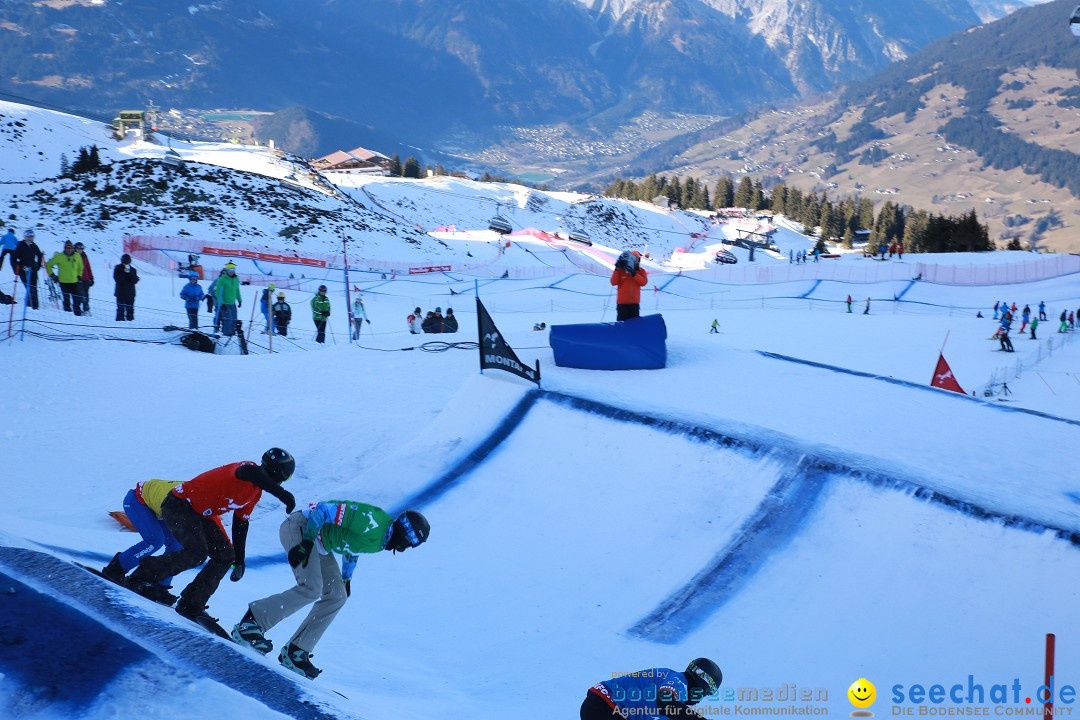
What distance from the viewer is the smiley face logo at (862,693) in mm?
6254

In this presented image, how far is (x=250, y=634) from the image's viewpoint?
19.4 ft

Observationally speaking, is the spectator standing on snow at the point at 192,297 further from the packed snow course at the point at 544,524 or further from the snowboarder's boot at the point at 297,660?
the snowboarder's boot at the point at 297,660

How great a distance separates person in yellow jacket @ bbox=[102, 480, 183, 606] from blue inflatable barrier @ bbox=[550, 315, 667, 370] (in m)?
8.14

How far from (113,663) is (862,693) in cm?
473

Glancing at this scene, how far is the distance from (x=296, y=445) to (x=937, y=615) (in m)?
7.27

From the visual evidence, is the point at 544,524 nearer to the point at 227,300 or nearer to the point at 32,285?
the point at 227,300

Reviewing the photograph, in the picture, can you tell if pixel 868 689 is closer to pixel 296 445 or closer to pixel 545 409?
pixel 545 409

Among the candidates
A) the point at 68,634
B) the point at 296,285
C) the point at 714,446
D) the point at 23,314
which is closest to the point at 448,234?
the point at 296,285

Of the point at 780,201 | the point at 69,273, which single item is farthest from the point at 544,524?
the point at 780,201

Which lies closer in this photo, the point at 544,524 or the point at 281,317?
the point at 544,524

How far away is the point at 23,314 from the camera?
14.7 metres

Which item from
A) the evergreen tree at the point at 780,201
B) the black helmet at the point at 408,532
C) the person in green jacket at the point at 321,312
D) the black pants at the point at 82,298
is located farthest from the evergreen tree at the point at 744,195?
the black helmet at the point at 408,532

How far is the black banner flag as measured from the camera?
40.0 ft

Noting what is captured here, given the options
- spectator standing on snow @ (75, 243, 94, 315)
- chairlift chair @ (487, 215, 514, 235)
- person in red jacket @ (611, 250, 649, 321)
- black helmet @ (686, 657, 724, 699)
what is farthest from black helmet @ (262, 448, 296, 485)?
chairlift chair @ (487, 215, 514, 235)
